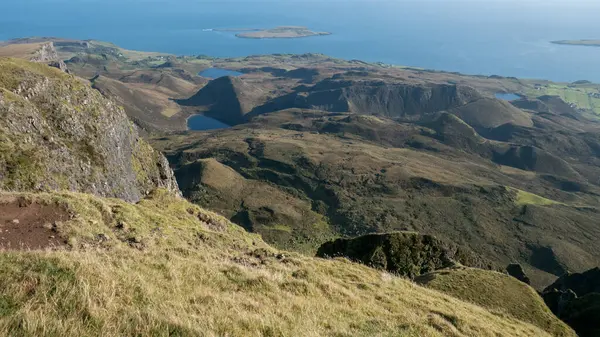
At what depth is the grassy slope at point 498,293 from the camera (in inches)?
1040

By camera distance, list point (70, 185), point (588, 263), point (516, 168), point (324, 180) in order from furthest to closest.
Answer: point (516, 168) < point (324, 180) < point (588, 263) < point (70, 185)

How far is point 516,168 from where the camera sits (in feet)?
650

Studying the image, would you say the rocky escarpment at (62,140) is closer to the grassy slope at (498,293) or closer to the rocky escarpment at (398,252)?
the rocky escarpment at (398,252)

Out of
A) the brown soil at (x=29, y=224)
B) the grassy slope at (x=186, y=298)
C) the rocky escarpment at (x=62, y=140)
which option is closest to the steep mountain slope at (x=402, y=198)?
the rocky escarpment at (x=62, y=140)

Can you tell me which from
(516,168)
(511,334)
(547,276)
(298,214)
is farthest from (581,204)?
(511,334)

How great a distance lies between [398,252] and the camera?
4184cm

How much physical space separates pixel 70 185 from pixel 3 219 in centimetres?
1959

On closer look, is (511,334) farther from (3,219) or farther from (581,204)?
(581,204)

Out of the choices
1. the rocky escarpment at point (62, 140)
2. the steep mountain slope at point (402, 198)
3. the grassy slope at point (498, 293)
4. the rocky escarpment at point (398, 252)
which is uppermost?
the rocky escarpment at point (62, 140)

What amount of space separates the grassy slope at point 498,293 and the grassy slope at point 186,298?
3.81 metres

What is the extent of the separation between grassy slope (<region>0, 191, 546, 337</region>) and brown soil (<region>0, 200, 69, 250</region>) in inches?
24.5

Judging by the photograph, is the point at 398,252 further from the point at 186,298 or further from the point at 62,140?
the point at 62,140

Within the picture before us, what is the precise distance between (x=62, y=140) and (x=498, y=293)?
45.6m

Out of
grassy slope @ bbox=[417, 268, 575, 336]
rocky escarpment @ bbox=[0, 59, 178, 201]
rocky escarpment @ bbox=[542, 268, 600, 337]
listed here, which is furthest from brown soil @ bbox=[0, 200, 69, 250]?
rocky escarpment @ bbox=[542, 268, 600, 337]
